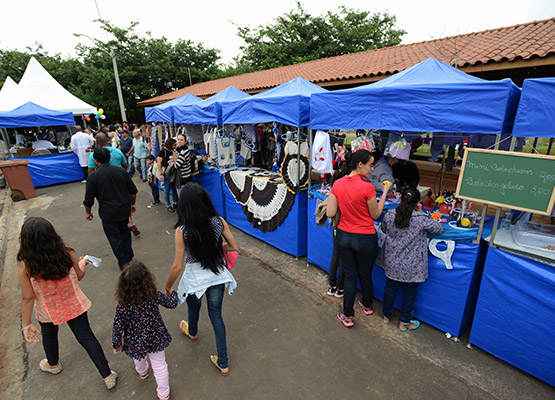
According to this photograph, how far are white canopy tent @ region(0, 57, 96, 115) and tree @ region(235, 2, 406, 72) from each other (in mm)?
12465

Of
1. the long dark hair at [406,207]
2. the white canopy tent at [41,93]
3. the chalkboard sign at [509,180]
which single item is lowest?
the long dark hair at [406,207]

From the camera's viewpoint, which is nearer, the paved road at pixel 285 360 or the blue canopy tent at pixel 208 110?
the paved road at pixel 285 360

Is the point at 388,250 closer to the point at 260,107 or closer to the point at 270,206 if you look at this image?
the point at 270,206

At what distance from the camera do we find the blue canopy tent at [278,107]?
164 inches

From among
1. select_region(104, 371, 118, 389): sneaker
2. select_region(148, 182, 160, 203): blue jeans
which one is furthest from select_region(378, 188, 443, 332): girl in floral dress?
select_region(148, 182, 160, 203): blue jeans

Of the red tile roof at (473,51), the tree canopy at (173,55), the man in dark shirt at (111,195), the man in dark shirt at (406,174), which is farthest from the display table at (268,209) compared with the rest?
the tree canopy at (173,55)

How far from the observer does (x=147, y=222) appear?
21.5 feet

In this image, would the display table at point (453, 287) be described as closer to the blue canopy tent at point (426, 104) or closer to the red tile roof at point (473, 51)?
the blue canopy tent at point (426, 104)

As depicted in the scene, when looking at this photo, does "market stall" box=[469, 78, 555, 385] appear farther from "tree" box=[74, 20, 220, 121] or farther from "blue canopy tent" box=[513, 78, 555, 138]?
"tree" box=[74, 20, 220, 121]

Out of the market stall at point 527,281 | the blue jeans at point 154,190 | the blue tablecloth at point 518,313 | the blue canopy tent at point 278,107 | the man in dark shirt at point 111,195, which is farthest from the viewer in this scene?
the blue jeans at point 154,190

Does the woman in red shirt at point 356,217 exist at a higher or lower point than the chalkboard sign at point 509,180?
lower

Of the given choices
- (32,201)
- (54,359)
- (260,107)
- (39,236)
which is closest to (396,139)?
(260,107)

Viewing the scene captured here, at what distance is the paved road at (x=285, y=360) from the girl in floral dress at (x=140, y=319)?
1.63 feet

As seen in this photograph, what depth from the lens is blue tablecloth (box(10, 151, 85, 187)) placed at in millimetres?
9664
